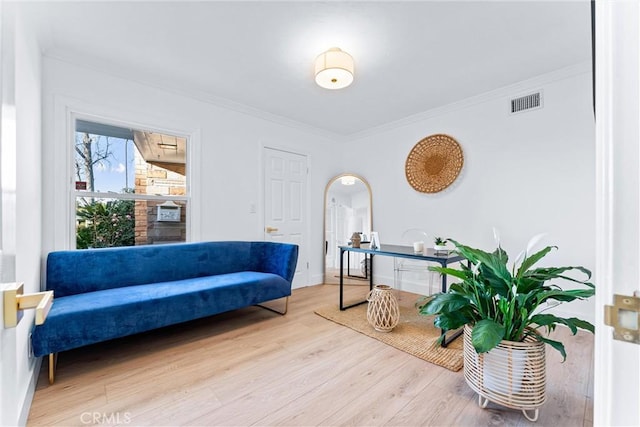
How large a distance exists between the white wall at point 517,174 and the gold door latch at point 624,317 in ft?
9.48

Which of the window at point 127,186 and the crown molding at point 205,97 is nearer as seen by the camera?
the crown molding at point 205,97

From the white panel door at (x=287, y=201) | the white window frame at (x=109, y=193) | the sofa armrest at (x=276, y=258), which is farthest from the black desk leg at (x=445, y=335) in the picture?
the white window frame at (x=109, y=193)

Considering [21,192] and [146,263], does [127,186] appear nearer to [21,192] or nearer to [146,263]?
[146,263]

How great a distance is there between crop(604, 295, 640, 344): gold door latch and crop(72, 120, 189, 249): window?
332 cm

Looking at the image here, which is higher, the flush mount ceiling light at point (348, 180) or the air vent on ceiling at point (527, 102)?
the air vent on ceiling at point (527, 102)

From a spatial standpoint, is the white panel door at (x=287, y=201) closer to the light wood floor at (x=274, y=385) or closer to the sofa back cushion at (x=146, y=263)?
the sofa back cushion at (x=146, y=263)

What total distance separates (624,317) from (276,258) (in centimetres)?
282

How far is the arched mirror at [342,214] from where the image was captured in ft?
14.1

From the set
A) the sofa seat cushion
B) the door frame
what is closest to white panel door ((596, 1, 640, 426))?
the sofa seat cushion

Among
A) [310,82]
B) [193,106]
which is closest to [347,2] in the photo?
[310,82]

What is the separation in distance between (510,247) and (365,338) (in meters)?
1.94

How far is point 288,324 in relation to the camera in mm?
2656

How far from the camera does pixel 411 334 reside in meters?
2.42

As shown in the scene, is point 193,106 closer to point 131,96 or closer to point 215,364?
point 131,96
